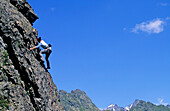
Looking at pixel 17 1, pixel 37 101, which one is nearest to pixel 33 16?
pixel 17 1

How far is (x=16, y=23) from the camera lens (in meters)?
19.8

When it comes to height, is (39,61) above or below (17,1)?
below

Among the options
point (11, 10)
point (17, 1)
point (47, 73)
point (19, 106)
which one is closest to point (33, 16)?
point (17, 1)

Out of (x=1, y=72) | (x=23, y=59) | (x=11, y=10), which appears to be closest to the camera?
(x=1, y=72)

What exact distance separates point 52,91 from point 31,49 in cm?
475

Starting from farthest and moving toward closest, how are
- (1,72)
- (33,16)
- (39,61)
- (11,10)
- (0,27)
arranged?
(33,16) → (39,61) → (11,10) → (0,27) → (1,72)

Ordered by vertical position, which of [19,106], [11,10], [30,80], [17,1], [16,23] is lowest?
Result: [19,106]

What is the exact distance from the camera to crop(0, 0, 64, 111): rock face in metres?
15.8

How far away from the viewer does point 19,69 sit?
1817 cm

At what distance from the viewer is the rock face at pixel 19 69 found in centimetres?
1584

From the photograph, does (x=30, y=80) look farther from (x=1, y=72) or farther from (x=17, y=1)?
(x=17, y=1)

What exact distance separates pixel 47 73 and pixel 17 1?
25.3 ft

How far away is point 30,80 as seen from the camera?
1884 cm

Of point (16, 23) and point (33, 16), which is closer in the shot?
point (16, 23)
